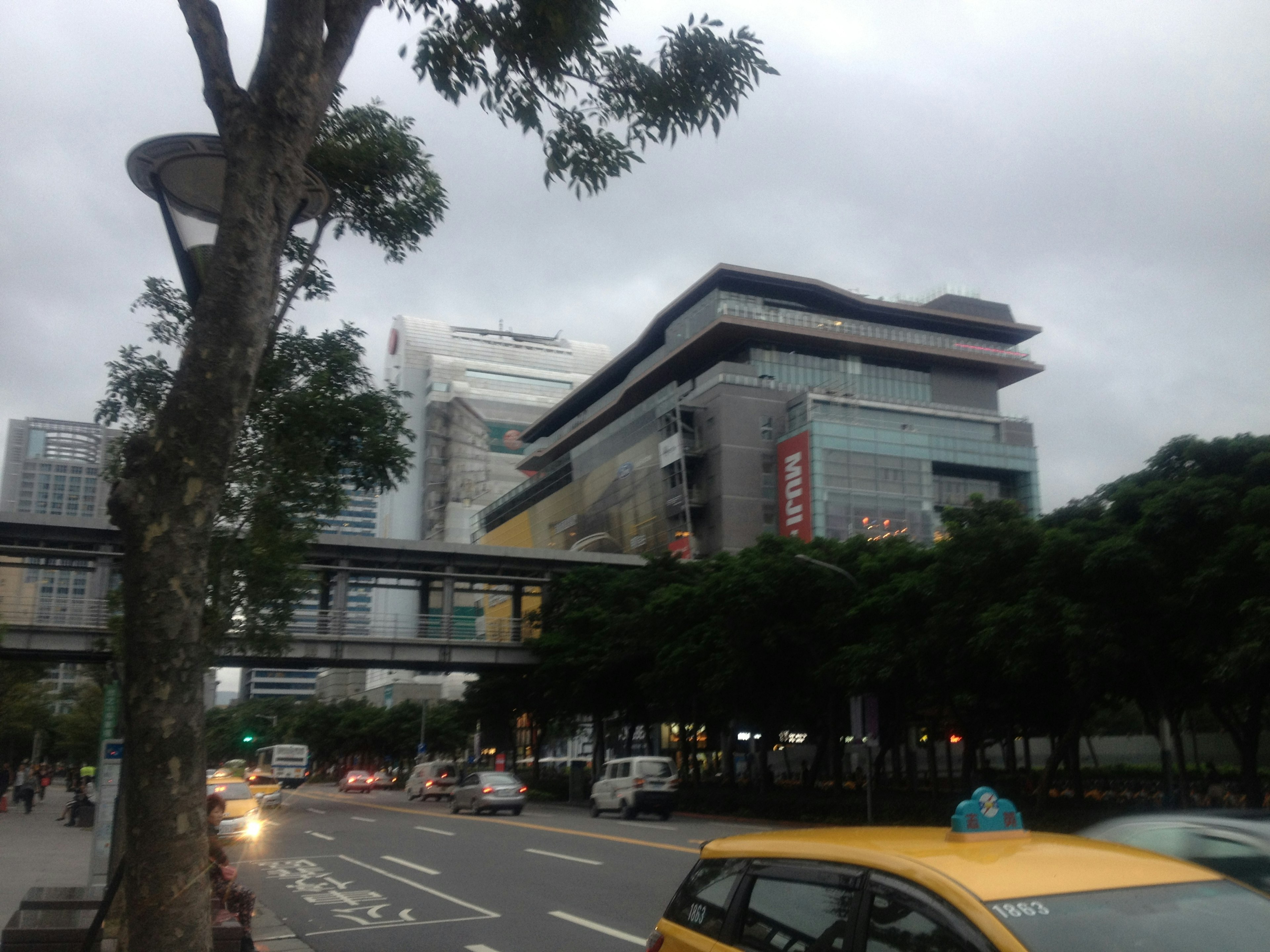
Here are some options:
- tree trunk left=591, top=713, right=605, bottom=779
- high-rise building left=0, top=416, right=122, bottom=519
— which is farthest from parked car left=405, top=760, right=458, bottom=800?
high-rise building left=0, top=416, right=122, bottom=519

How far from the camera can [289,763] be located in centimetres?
8094

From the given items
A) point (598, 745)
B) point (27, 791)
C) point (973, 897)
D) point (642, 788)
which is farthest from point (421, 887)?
point (598, 745)

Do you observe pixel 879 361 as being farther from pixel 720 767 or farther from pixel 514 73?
pixel 514 73

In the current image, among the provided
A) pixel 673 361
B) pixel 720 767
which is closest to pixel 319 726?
pixel 673 361

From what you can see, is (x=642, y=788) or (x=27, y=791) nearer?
(x=642, y=788)

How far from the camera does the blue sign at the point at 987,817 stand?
4191 millimetres

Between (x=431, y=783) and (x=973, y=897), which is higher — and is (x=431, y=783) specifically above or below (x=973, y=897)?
below

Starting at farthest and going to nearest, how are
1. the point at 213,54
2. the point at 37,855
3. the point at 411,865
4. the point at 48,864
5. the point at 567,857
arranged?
the point at 37,855 → the point at 48,864 → the point at 567,857 → the point at 411,865 → the point at 213,54

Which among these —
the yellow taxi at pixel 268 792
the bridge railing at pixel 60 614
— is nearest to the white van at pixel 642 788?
the yellow taxi at pixel 268 792

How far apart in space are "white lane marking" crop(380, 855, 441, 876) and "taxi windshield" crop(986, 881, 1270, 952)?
14826 millimetres

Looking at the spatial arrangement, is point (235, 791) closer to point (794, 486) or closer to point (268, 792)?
point (268, 792)

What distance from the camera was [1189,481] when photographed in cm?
2088

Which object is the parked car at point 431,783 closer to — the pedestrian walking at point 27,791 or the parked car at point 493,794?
the parked car at point 493,794

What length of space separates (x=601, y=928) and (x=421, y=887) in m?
4.88
